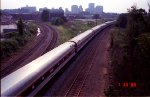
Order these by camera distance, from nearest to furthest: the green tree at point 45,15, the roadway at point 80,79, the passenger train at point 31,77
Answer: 1. the passenger train at point 31,77
2. the roadway at point 80,79
3. the green tree at point 45,15

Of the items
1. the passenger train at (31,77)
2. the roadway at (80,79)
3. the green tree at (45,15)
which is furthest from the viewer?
the green tree at (45,15)

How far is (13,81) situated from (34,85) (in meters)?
2.46

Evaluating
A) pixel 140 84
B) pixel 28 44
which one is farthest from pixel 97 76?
pixel 28 44

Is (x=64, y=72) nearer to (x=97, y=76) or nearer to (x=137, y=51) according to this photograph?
(x=97, y=76)

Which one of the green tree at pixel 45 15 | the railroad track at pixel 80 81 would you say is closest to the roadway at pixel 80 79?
the railroad track at pixel 80 81

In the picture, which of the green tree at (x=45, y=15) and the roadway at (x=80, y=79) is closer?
the roadway at (x=80, y=79)

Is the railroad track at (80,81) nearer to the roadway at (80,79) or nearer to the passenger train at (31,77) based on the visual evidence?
the roadway at (80,79)

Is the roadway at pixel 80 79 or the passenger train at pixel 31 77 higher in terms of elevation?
the passenger train at pixel 31 77

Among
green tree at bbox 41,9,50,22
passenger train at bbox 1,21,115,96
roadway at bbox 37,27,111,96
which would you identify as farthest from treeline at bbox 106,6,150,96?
green tree at bbox 41,9,50,22

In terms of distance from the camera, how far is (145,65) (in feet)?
86.2

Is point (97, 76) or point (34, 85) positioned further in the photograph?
point (97, 76)

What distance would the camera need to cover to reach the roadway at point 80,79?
21547 mm

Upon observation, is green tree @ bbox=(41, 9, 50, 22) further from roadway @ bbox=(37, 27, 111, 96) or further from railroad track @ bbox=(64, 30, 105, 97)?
railroad track @ bbox=(64, 30, 105, 97)

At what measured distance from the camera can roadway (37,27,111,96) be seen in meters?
21.5
